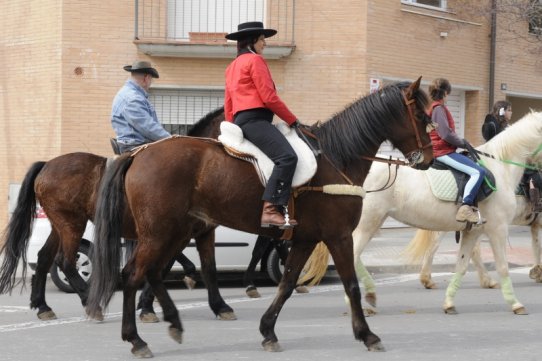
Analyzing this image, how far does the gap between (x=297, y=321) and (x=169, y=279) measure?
4013 mm

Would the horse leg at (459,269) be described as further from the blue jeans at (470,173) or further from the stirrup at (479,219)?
the blue jeans at (470,173)

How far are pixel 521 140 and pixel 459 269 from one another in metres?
1.71

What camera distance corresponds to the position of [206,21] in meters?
17.6

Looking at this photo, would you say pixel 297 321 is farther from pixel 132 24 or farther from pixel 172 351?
pixel 132 24

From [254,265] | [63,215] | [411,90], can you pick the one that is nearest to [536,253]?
[254,265]

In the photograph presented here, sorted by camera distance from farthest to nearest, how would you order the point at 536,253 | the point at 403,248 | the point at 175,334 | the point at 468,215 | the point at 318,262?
the point at 403,248 < the point at 536,253 < the point at 318,262 < the point at 468,215 < the point at 175,334

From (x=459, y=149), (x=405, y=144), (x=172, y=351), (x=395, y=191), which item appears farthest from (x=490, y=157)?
(x=172, y=351)

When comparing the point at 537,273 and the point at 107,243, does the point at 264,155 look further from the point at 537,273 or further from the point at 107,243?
the point at 537,273

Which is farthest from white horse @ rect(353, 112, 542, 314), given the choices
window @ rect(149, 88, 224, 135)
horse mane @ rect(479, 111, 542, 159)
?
window @ rect(149, 88, 224, 135)

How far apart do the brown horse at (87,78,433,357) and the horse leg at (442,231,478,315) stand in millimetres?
2408

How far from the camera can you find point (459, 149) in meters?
10.7

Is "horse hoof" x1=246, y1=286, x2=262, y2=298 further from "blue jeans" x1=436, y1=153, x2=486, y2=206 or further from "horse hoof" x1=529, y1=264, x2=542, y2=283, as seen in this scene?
"horse hoof" x1=529, y1=264, x2=542, y2=283

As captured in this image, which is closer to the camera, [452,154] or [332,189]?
[332,189]

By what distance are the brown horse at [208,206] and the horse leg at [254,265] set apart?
330 cm
